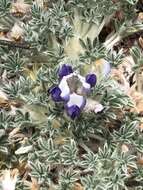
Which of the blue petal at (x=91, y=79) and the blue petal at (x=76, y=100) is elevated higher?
the blue petal at (x=91, y=79)

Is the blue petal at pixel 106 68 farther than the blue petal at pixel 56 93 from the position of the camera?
Yes

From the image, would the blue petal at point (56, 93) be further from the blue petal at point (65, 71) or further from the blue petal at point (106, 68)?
the blue petal at point (106, 68)

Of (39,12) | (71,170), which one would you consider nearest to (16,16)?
(39,12)

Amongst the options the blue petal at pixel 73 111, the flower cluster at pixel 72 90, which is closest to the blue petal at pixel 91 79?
the flower cluster at pixel 72 90

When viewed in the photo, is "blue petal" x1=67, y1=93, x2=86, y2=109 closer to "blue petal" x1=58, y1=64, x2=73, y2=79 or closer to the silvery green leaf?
"blue petal" x1=58, y1=64, x2=73, y2=79

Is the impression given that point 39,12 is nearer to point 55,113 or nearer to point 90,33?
point 90,33

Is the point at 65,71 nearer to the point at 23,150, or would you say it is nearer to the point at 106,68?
the point at 106,68

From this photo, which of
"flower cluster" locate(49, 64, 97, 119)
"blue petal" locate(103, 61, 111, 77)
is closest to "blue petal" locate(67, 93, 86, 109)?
"flower cluster" locate(49, 64, 97, 119)

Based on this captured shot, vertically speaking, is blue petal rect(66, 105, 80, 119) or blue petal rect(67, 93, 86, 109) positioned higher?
blue petal rect(67, 93, 86, 109)
